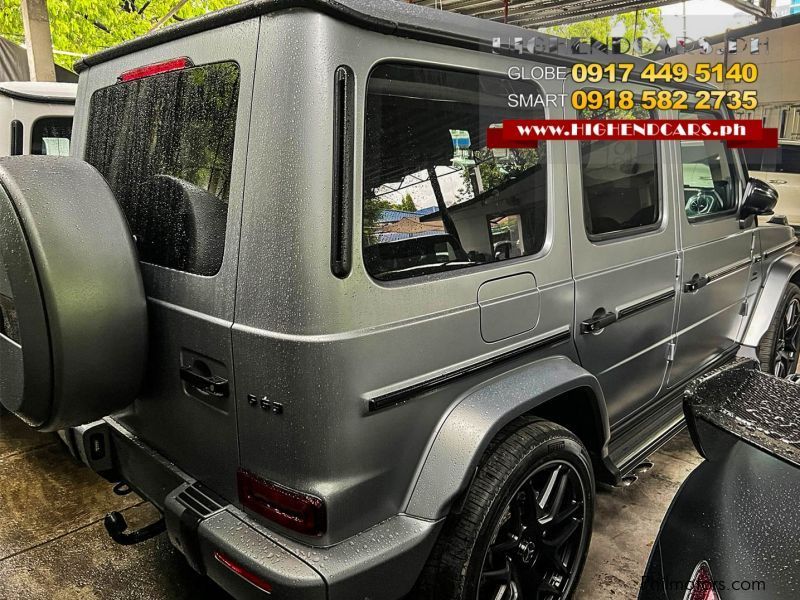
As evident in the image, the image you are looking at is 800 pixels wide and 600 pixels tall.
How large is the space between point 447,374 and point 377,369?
0.93 ft

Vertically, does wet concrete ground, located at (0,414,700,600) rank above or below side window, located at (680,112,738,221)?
below

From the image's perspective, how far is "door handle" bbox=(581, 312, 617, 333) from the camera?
2388 millimetres

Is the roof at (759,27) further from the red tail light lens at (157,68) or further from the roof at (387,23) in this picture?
the red tail light lens at (157,68)

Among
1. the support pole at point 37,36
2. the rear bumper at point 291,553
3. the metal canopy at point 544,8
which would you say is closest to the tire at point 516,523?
the rear bumper at point 291,553

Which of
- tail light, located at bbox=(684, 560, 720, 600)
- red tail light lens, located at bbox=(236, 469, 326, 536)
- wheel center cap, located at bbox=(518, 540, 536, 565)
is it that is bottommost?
wheel center cap, located at bbox=(518, 540, 536, 565)

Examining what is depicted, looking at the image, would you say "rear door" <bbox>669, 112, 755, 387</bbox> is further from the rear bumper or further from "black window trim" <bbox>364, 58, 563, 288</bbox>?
the rear bumper

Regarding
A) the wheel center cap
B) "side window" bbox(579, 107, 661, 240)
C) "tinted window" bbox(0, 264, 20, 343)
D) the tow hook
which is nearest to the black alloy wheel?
the wheel center cap

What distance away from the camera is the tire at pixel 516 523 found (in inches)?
72.9

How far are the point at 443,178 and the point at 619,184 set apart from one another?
111 cm

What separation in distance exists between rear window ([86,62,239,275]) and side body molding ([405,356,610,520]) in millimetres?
840

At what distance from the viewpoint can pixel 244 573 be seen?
161 centimetres

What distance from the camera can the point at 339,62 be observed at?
1.52 metres

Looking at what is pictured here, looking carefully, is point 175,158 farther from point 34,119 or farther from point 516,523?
point 34,119

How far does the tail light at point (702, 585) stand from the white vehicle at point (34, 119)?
4.90m
